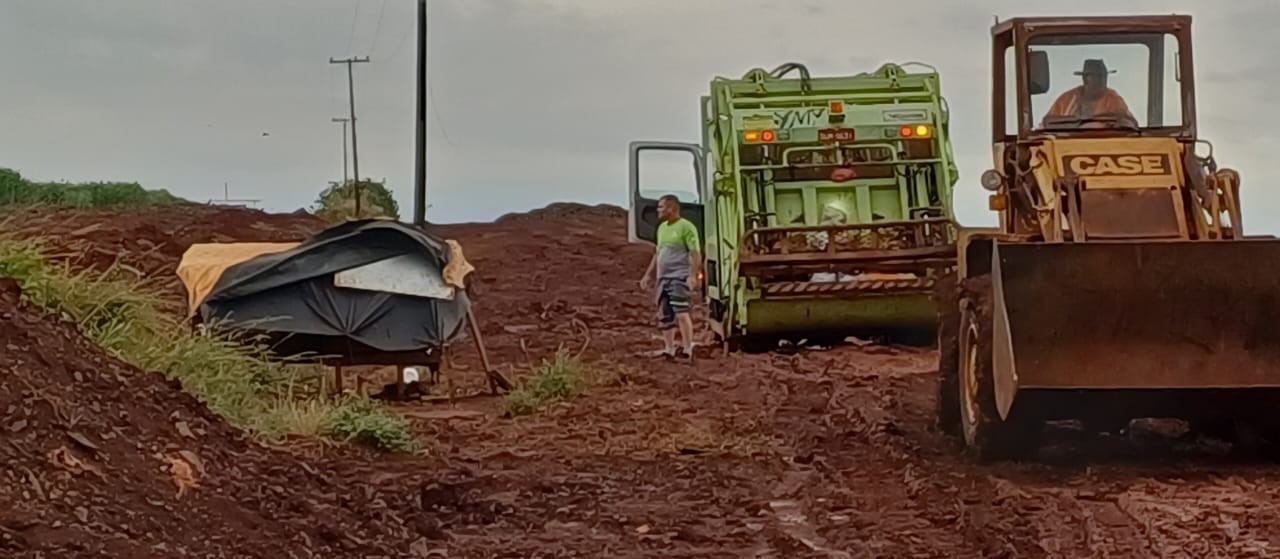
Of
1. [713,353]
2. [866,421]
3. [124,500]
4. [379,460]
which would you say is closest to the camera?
[124,500]

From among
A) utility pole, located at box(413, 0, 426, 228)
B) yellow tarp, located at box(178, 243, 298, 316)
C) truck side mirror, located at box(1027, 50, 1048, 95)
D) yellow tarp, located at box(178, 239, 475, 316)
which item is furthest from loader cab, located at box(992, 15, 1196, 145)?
utility pole, located at box(413, 0, 426, 228)

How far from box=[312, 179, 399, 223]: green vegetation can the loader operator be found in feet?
108

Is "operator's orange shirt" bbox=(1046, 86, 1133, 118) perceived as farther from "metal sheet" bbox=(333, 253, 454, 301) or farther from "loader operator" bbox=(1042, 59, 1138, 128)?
"metal sheet" bbox=(333, 253, 454, 301)

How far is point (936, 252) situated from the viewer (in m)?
16.9

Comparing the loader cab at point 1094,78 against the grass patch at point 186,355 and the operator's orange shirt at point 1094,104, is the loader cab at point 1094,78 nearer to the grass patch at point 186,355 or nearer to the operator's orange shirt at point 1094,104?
the operator's orange shirt at point 1094,104

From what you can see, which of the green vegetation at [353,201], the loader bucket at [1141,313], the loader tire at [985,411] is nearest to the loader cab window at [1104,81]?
the loader tire at [985,411]

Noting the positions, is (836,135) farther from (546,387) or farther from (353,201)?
(353,201)

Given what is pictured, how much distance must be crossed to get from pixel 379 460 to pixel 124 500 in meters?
3.49

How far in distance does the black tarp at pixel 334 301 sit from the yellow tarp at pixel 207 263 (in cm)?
12

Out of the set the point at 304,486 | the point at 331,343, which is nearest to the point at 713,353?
the point at 331,343

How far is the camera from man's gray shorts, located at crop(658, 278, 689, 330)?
17062 millimetres

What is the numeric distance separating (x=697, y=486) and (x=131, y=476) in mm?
3236

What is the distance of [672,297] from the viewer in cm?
1719

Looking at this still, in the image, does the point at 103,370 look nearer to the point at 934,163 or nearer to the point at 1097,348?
the point at 1097,348
